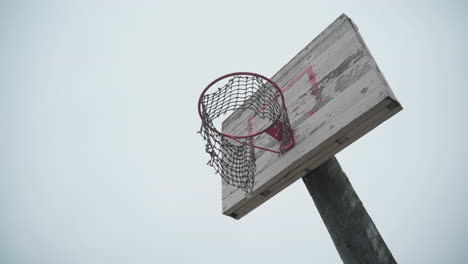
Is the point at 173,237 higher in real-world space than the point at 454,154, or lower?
higher

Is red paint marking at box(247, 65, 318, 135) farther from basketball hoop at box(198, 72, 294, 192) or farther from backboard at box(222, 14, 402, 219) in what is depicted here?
basketball hoop at box(198, 72, 294, 192)

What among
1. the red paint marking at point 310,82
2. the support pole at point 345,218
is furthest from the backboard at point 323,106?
the support pole at point 345,218

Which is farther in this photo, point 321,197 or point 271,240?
point 271,240

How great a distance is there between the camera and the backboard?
1.67 meters

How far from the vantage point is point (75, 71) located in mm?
198000

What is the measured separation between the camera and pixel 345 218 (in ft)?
5.60

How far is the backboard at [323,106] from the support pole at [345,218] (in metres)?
0.12

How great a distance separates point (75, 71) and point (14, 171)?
14369 centimetres

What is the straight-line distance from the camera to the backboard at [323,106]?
1.67 meters

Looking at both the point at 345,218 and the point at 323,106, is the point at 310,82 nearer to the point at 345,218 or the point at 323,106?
the point at 323,106

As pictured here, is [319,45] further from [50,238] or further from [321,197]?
[50,238]

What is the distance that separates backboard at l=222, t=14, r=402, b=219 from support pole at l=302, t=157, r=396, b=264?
0.12m

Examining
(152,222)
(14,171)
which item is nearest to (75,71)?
(14,171)

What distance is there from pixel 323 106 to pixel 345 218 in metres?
0.74
